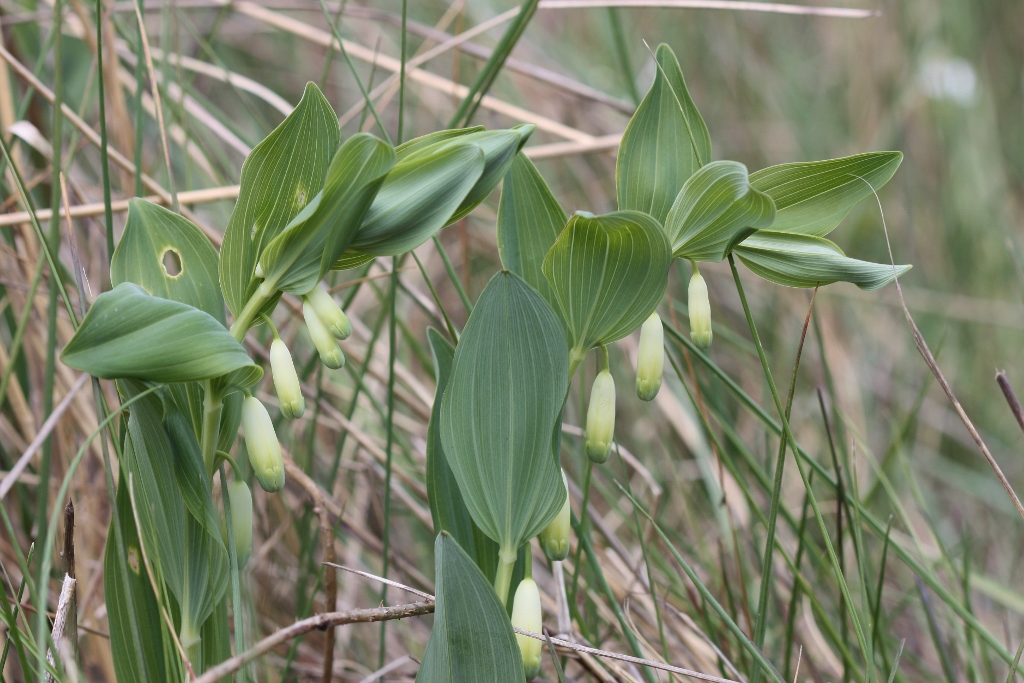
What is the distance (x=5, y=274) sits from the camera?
132cm

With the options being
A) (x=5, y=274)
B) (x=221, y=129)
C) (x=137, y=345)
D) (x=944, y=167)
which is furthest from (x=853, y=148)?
(x=137, y=345)

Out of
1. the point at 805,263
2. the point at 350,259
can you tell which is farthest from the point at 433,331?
the point at 805,263

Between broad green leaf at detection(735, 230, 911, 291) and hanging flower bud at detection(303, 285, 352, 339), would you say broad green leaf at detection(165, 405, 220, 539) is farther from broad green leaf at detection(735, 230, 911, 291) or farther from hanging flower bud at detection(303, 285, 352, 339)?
broad green leaf at detection(735, 230, 911, 291)

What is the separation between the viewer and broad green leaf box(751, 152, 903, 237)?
0.68 m

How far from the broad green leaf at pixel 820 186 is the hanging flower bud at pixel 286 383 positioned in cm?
42

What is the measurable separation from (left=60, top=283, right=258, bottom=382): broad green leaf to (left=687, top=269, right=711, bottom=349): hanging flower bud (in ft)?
1.19

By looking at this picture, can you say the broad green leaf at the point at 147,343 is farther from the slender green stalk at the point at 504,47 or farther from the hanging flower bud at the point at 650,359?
the slender green stalk at the point at 504,47

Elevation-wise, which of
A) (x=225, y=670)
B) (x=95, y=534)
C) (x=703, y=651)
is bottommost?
(x=703, y=651)

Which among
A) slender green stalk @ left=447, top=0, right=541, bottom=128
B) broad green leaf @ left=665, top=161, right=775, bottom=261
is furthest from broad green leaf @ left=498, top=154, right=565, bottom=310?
slender green stalk @ left=447, top=0, right=541, bottom=128

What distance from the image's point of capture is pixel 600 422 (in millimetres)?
664

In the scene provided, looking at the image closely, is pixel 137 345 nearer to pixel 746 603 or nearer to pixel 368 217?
pixel 368 217

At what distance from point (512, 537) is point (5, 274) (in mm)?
1100

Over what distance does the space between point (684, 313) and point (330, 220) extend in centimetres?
119

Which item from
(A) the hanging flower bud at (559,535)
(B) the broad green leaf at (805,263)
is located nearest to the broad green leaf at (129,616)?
(A) the hanging flower bud at (559,535)
